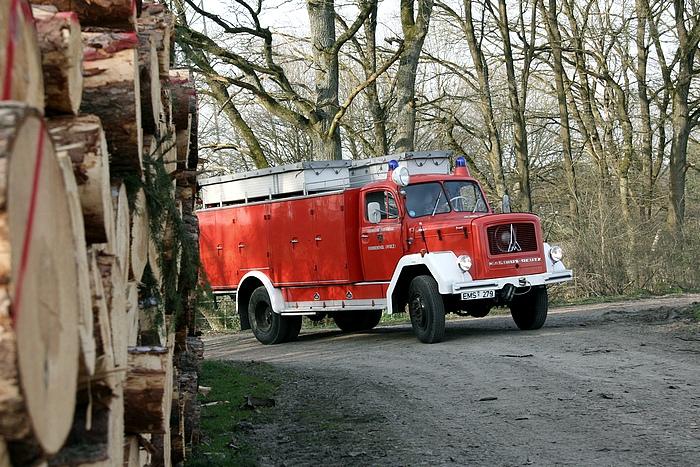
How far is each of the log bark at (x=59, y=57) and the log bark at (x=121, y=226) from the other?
53 cm

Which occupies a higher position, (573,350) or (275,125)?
(275,125)

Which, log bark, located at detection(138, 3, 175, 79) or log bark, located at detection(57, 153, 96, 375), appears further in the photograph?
log bark, located at detection(138, 3, 175, 79)

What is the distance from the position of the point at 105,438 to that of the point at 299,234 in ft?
45.0

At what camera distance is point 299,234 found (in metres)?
16.5

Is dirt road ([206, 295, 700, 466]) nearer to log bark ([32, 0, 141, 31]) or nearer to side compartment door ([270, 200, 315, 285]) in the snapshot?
side compartment door ([270, 200, 315, 285])

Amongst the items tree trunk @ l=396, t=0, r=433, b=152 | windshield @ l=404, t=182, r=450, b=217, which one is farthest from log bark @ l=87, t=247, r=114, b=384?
tree trunk @ l=396, t=0, r=433, b=152

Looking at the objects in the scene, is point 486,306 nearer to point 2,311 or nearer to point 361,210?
point 361,210

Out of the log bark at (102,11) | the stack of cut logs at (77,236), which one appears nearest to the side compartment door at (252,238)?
the stack of cut logs at (77,236)

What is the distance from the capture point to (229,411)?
30.3 ft

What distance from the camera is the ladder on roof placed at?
1603 cm

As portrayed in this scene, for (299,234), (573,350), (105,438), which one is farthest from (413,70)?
(105,438)

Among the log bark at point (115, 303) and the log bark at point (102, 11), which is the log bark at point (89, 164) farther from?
the log bark at point (102, 11)

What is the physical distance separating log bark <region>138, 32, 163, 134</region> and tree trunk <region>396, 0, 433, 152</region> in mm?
20085

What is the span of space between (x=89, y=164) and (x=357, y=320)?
628 inches
